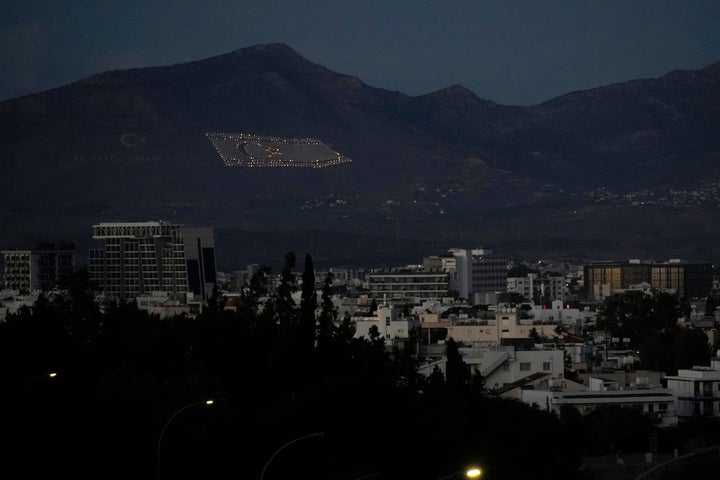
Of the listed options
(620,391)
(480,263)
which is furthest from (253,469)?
(480,263)

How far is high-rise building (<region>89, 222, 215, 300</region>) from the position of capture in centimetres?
16275

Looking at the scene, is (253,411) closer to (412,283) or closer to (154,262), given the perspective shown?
(154,262)

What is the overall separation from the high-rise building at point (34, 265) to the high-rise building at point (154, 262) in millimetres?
6796

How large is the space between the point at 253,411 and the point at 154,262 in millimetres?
106462

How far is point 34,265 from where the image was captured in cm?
17725

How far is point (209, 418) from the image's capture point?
188 feet

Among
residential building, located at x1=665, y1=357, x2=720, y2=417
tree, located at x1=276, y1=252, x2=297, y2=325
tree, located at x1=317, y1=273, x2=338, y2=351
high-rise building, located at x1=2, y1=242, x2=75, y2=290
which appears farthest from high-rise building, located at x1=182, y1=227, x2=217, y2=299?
residential building, located at x1=665, y1=357, x2=720, y2=417

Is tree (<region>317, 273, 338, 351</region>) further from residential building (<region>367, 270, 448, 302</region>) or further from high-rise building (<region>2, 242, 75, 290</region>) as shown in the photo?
high-rise building (<region>2, 242, 75, 290</region>)

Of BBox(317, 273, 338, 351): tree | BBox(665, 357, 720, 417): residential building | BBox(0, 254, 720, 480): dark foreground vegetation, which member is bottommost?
BBox(665, 357, 720, 417): residential building

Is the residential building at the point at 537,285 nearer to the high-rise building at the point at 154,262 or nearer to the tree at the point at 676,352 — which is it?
the high-rise building at the point at 154,262

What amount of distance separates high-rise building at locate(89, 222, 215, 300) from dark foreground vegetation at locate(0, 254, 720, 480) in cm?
8190

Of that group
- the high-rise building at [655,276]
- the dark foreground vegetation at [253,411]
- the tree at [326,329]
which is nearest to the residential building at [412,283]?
the high-rise building at [655,276]

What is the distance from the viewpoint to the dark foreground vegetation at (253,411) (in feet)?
156

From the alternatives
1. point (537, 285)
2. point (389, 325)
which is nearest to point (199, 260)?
point (537, 285)
